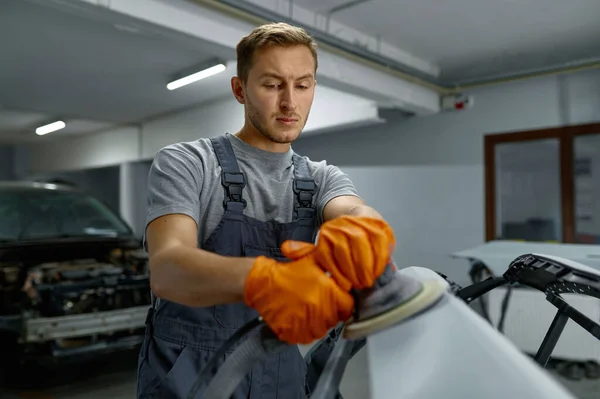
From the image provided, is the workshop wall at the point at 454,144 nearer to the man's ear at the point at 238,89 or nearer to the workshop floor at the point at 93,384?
the workshop floor at the point at 93,384

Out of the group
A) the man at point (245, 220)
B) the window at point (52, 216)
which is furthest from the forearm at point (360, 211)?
the window at point (52, 216)

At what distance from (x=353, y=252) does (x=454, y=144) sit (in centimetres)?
365

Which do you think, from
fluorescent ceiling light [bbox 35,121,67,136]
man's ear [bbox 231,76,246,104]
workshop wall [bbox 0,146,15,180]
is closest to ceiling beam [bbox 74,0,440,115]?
man's ear [bbox 231,76,246,104]

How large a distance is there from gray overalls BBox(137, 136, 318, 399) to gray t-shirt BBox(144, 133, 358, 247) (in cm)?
2

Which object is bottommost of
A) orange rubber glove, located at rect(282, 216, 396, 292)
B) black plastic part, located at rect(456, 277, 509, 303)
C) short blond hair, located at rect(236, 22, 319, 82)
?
black plastic part, located at rect(456, 277, 509, 303)

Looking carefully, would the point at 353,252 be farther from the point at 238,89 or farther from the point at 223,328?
the point at 238,89

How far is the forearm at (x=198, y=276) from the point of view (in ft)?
1.85

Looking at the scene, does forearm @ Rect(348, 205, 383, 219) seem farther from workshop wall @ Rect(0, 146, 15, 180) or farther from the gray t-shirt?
workshop wall @ Rect(0, 146, 15, 180)

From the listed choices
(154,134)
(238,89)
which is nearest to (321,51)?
(154,134)

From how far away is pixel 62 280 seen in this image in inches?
98.8

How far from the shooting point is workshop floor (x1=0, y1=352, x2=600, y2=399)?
250cm

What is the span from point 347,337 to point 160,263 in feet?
0.94

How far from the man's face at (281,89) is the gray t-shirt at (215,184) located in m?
0.08

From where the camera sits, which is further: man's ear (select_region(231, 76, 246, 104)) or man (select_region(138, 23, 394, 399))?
man's ear (select_region(231, 76, 246, 104))
